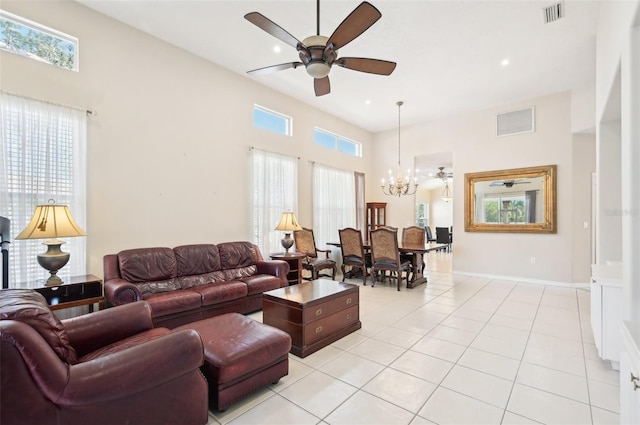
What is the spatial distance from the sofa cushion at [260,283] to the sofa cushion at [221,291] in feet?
0.34

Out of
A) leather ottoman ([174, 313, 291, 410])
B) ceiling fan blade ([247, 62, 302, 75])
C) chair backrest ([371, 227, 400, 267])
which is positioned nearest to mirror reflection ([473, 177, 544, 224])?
chair backrest ([371, 227, 400, 267])

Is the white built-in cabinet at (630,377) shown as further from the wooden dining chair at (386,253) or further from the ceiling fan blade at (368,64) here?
the wooden dining chair at (386,253)


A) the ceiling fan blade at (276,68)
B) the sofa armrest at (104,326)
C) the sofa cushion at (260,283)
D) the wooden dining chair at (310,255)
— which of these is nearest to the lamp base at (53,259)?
the sofa armrest at (104,326)

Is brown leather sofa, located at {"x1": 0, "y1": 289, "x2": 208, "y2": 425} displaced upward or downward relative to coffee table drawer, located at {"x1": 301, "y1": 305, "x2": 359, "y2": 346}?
upward

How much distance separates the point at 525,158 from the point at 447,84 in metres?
2.34

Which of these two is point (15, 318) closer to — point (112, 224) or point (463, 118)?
point (112, 224)

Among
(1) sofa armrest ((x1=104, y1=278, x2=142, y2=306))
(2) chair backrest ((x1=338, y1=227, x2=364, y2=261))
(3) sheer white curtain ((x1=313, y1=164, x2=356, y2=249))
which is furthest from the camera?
(3) sheer white curtain ((x1=313, y1=164, x2=356, y2=249))

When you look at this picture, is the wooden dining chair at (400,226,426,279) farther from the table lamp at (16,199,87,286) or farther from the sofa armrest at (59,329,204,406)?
the table lamp at (16,199,87,286)

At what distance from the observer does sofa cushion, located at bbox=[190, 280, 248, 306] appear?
133 inches

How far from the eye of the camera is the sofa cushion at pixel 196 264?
3.76 meters

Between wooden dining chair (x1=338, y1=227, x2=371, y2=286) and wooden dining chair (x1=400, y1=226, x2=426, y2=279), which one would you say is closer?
wooden dining chair (x1=338, y1=227, x2=371, y2=286)

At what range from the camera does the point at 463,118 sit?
6.64m

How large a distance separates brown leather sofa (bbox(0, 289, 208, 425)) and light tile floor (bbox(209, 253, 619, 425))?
0.48 meters

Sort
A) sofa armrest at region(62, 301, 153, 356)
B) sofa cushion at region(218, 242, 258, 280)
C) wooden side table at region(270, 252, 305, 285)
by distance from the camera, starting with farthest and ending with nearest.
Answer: wooden side table at region(270, 252, 305, 285) → sofa cushion at region(218, 242, 258, 280) → sofa armrest at region(62, 301, 153, 356)
